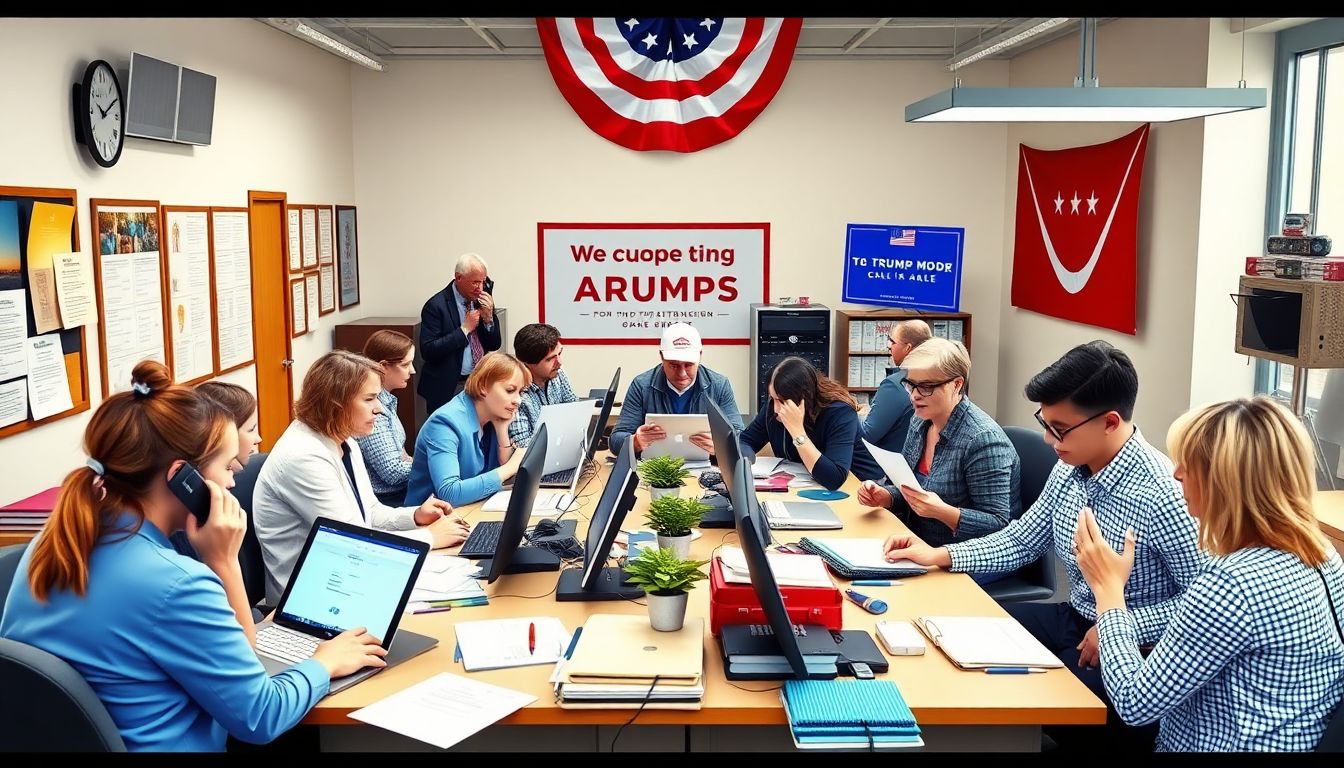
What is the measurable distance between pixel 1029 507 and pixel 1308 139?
2.84m

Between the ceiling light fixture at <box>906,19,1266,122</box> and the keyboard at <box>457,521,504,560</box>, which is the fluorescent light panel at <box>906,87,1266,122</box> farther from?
the keyboard at <box>457,521,504,560</box>

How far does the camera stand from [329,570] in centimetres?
249

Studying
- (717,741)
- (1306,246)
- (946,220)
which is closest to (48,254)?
(717,741)

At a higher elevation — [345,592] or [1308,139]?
[1308,139]

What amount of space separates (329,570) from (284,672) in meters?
0.34

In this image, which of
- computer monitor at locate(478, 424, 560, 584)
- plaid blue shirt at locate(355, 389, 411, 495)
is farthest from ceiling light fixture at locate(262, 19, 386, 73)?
computer monitor at locate(478, 424, 560, 584)

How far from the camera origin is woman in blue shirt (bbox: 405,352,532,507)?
3.95m

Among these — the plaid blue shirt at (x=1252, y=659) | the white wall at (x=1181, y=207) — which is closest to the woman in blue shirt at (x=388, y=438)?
the plaid blue shirt at (x=1252, y=659)

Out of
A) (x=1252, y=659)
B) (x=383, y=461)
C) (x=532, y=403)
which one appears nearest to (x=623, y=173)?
(x=532, y=403)

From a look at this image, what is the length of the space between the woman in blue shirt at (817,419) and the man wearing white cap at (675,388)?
43cm

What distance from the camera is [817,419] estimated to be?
14.4 ft

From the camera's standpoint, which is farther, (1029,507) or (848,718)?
(1029,507)

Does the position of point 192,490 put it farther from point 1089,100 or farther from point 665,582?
point 1089,100
